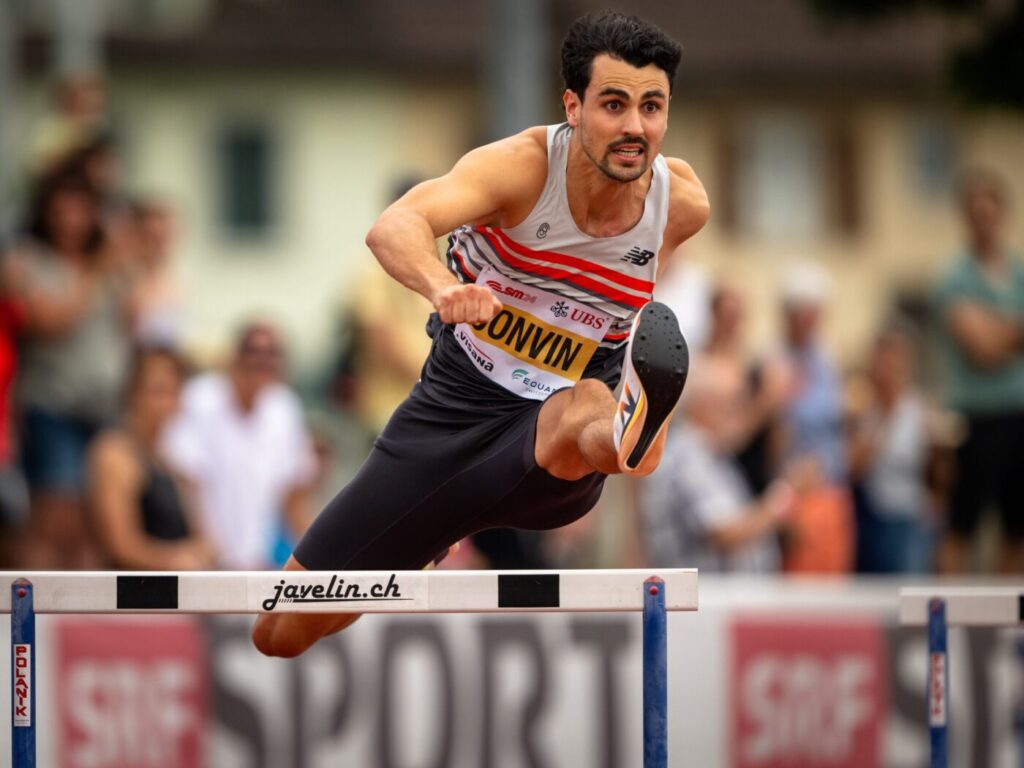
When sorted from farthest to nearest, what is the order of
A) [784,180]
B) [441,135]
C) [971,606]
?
[784,180] < [441,135] < [971,606]

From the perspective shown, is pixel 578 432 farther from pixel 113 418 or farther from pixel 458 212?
pixel 113 418

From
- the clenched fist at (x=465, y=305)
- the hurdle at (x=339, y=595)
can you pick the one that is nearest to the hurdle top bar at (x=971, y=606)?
the hurdle at (x=339, y=595)

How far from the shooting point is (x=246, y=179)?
3116 centimetres

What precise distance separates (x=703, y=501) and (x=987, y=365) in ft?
6.54

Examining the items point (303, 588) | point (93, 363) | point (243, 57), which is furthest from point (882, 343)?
point (243, 57)

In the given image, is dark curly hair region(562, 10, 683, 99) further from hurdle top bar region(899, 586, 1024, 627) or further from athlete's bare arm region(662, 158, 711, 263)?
hurdle top bar region(899, 586, 1024, 627)

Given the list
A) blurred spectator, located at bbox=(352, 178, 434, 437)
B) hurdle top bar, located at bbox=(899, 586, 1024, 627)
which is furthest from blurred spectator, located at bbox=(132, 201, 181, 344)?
hurdle top bar, located at bbox=(899, 586, 1024, 627)

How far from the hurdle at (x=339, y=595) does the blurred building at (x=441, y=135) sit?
25097 millimetres

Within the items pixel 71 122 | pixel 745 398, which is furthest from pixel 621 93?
pixel 71 122

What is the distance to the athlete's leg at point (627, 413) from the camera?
5.36 metres

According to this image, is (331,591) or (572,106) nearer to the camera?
(331,591)

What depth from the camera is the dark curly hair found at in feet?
18.5

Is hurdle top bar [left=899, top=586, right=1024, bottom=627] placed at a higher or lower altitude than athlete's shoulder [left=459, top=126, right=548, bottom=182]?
lower

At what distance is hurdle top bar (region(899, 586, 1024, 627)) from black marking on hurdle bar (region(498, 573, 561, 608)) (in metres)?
1.41
